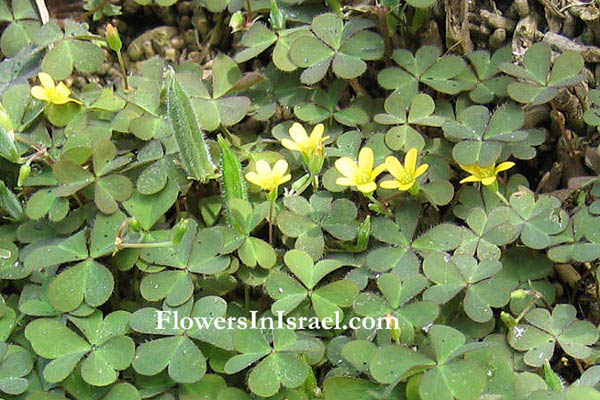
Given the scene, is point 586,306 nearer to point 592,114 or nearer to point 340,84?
point 592,114

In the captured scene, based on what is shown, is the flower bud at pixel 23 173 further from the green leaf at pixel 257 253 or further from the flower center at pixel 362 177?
the flower center at pixel 362 177

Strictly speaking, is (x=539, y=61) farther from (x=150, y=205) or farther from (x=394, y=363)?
(x=150, y=205)

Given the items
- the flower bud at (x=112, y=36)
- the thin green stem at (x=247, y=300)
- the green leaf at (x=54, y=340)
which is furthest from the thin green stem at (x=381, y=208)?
the flower bud at (x=112, y=36)

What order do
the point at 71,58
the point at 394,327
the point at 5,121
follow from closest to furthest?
the point at 394,327
the point at 5,121
the point at 71,58

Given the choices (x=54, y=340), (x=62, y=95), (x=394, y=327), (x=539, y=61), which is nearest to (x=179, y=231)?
(x=54, y=340)

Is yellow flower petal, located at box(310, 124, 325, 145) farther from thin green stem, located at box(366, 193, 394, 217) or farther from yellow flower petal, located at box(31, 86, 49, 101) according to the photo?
yellow flower petal, located at box(31, 86, 49, 101)

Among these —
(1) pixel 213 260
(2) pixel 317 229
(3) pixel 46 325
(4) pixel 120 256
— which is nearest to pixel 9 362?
(3) pixel 46 325
